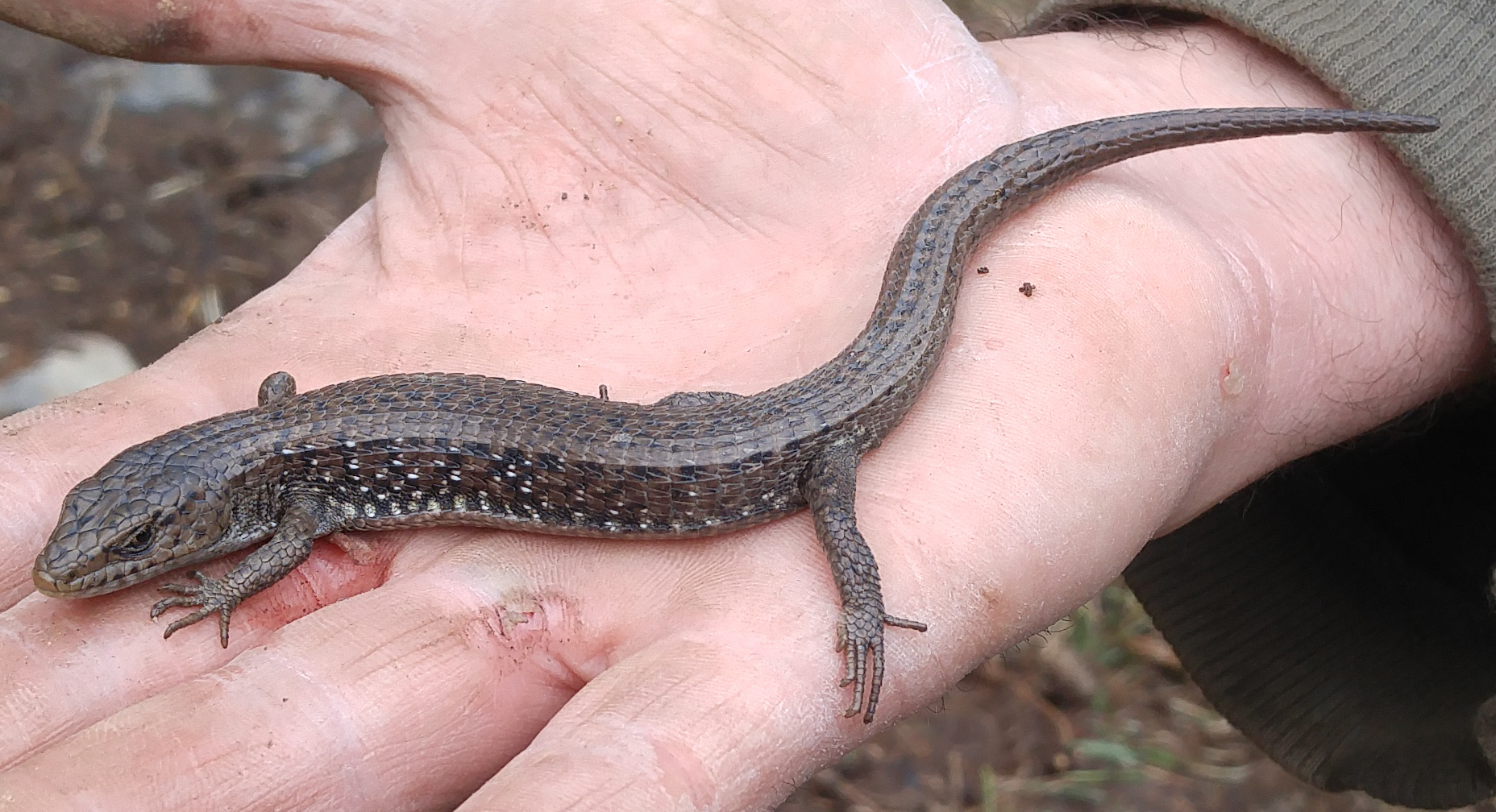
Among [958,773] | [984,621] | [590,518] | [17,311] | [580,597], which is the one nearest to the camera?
[984,621]

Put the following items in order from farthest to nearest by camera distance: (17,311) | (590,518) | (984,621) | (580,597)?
(17,311) → (590,518) → (580,597) → (984,621)

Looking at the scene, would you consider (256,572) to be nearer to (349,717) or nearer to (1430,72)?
(349,717)

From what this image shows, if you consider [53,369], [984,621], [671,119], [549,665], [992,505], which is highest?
[671,119]

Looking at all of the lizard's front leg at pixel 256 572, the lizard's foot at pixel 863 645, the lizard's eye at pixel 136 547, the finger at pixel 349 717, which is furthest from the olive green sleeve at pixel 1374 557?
the lizard's eye at pixel 136 547

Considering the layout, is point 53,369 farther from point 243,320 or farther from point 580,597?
point 580,597

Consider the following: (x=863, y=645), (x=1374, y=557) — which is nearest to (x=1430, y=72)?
(x=1374, y=557)

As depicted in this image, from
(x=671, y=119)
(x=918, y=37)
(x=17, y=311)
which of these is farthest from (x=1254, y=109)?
(x=17, y=311)
